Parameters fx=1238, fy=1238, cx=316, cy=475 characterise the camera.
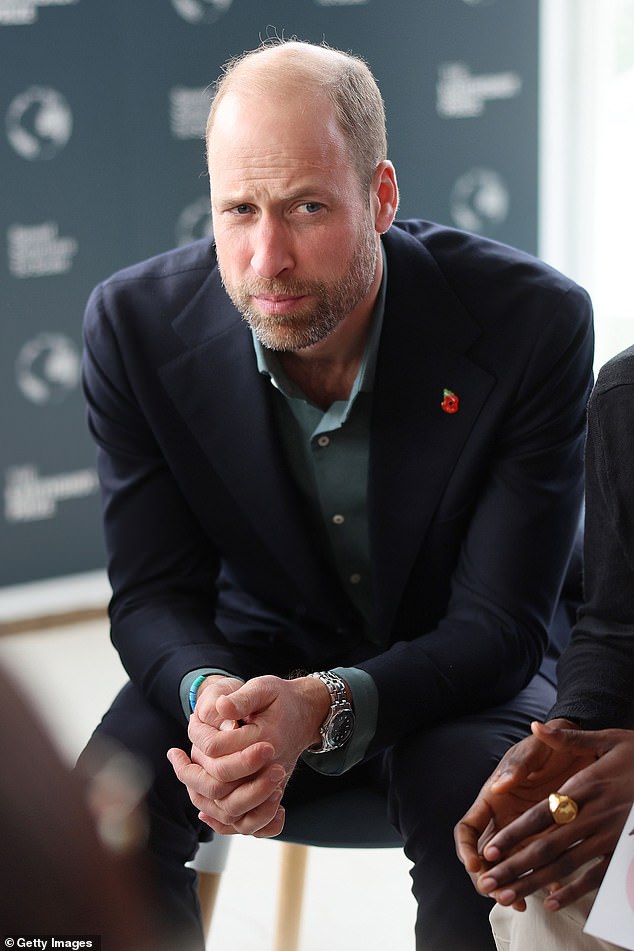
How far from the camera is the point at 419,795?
5.29 ft

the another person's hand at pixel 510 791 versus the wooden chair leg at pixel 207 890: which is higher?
the another person's hand at pixel 510 791

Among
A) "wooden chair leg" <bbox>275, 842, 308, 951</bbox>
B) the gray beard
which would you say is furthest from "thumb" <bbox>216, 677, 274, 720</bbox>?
"wooden chair leg" <bbox>275, 842, 308, 951</bbox>

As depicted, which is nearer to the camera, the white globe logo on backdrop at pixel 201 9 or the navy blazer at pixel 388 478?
the navy blazer at pixel 388 478

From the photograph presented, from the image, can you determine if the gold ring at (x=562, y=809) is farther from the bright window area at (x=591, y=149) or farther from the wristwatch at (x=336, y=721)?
the bright window area at (x=591, y=149)

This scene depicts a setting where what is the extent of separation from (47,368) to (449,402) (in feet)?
6.27

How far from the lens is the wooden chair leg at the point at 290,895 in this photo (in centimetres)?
204

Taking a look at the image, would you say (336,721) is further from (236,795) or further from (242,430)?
(242,430)

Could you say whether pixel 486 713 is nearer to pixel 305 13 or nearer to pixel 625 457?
pixel 625 457

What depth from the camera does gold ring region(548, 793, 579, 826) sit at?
4.35 feet

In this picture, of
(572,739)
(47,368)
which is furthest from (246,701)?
(47,368)

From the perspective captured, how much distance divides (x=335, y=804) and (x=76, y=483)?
6.55 ft

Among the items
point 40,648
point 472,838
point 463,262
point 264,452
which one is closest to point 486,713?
point 472,838

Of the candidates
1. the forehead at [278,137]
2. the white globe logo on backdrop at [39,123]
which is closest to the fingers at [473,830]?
the forehead at [278,137]

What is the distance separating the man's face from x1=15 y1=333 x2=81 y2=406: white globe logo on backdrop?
1.80 m
